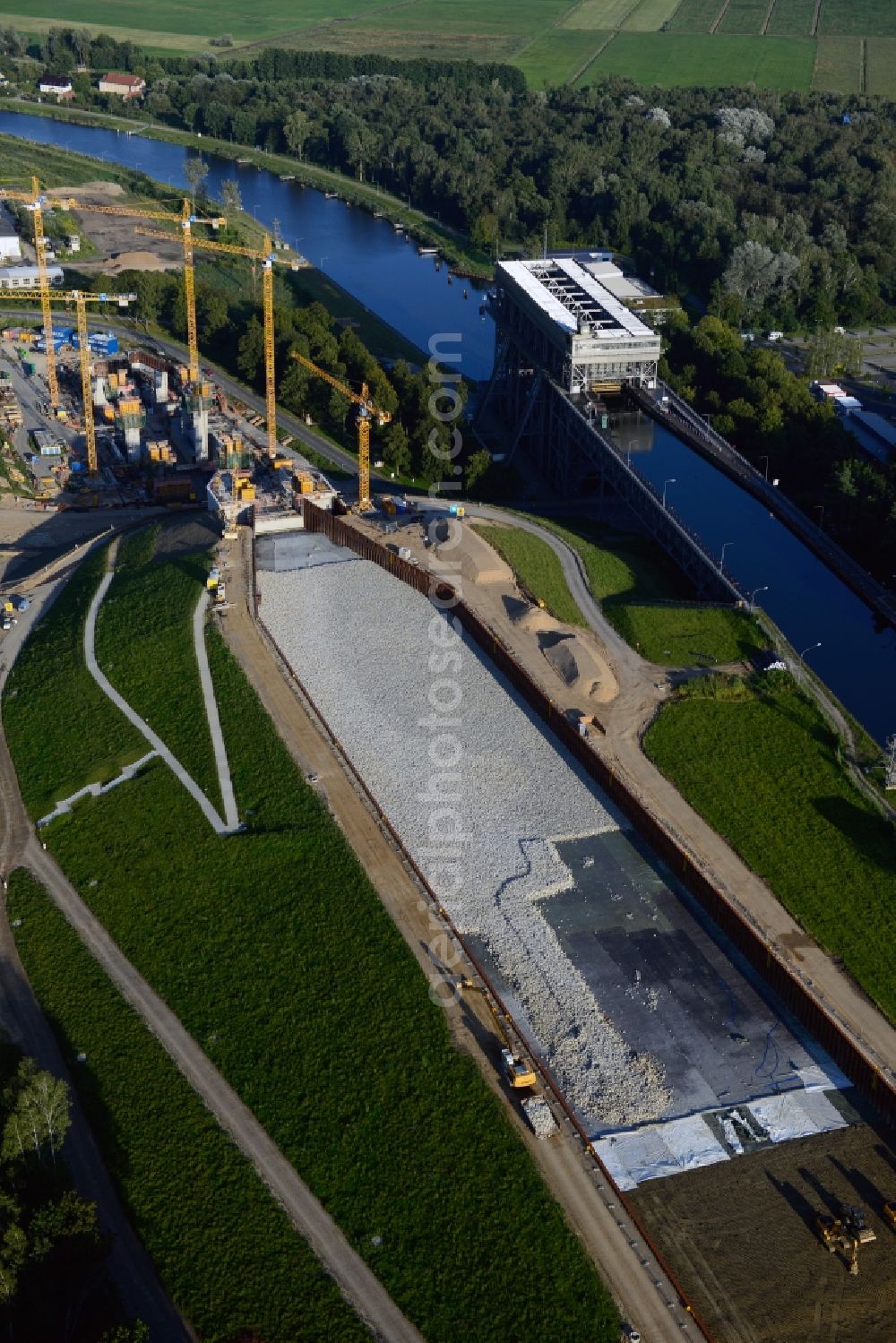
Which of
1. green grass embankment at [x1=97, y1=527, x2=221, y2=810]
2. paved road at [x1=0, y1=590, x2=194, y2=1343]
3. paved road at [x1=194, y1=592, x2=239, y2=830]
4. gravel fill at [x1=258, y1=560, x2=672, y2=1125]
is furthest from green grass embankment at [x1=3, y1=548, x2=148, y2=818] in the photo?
gravel fill at [x1=258, y1=560, x2=672, y2=1125]

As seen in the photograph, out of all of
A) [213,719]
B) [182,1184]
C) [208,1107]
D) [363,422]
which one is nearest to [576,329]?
[363,422]

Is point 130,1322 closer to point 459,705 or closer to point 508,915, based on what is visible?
point 508,915

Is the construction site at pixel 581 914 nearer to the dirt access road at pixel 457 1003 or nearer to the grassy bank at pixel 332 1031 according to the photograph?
the dirt access road at pixel 457 1003

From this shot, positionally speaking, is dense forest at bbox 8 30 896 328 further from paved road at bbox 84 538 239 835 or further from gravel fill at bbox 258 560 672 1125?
paved road at bbox 84 538 239 835

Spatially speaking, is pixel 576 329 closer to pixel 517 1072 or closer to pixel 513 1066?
pixel 513 1066

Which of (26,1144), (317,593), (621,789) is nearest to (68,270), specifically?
(317,593)

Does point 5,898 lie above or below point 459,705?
below
